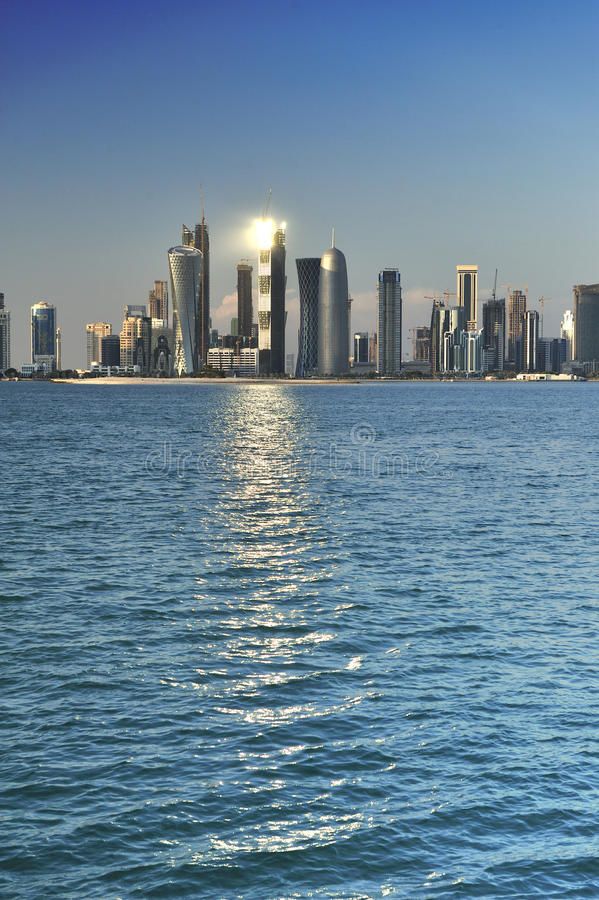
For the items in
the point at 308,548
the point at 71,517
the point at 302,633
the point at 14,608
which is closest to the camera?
the point at 302,633

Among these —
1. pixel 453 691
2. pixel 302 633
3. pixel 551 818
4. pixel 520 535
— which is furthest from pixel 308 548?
pixel 551 818

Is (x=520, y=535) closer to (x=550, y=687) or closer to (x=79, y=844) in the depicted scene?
(x=550, y=687)

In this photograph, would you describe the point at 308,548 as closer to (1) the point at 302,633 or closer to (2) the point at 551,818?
(1) the point at 302,633

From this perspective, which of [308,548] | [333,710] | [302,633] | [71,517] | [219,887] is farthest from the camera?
[71,517]

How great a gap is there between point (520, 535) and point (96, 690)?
98.4ft

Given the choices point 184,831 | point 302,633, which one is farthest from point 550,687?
point 184,831

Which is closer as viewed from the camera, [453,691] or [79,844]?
[79,844]

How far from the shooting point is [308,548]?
47688 millimetres

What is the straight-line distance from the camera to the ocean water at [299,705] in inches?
697

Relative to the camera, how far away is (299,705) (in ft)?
82.4

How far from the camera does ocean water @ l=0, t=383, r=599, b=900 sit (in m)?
17.7

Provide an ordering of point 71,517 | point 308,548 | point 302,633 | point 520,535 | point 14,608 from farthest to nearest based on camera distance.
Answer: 1. point 71,517
2. point 520,535
3. point 308,548
4. point 14,608
5. point 302,633

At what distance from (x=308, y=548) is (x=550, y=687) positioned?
22.5 m

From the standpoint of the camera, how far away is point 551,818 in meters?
19.1
